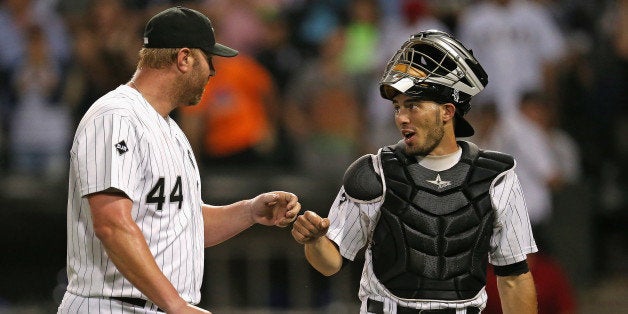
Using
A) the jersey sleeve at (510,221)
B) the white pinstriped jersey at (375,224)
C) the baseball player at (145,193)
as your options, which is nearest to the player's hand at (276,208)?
the baseball player at (145,193)

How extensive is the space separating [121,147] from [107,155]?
0.07 meters

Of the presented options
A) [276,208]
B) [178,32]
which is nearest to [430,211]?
[276,208]

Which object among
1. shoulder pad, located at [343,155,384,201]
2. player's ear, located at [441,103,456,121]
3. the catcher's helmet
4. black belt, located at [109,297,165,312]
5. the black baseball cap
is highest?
the black baseball cap

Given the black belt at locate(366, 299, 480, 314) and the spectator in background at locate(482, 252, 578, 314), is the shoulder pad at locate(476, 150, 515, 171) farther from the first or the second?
the spectator in background at locate(482, 252, 578, 314)

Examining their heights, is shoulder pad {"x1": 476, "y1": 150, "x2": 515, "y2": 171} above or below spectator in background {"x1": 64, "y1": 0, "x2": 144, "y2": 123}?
below

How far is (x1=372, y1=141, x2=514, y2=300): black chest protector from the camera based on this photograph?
472cm

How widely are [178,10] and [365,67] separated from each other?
235 inches

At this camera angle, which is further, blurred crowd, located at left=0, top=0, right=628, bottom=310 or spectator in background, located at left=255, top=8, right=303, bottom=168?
spectator in background, located at left=255, top=8, right=303, bottom=168

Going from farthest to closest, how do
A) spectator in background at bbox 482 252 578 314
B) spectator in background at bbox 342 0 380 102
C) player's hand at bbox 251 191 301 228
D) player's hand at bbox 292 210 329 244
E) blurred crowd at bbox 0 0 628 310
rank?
1. spectator in background at bbox 342 0 380 102
2. blurred crowd at bbox 0 0 628 310
3. spectator in background at bbox 482 252 578 314
4. player's hand at bbox 251 191 301 228
5. player's hand at bbox 292 210 329 244

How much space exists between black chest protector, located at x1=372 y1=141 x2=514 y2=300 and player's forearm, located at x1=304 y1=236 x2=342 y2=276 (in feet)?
0.54

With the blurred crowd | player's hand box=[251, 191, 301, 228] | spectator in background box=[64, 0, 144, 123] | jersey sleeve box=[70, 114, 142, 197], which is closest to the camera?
jersey sleeve box=[70, 114, 142, 197]

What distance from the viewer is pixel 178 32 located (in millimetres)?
4746

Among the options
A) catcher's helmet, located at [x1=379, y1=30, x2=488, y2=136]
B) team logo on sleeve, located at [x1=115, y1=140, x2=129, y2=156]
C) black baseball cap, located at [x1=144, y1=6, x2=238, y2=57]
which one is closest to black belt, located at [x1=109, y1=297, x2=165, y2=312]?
team logo on sleeve, located at [x1=115, y1=140, x2=129, y2=156]

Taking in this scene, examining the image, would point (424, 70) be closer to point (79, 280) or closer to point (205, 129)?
point (79, 280)
